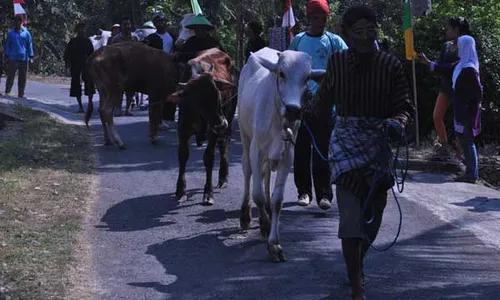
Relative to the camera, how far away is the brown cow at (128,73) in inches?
536

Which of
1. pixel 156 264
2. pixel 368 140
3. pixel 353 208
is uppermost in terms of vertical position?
pixel 368 140

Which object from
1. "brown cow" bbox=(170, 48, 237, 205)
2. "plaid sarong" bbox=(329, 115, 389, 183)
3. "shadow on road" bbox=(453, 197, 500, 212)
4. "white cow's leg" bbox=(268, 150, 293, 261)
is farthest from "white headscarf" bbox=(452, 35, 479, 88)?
"plaid sarong" bbox=(329, 115, 389, 183)

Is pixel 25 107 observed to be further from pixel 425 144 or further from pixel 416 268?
pixel 416 268

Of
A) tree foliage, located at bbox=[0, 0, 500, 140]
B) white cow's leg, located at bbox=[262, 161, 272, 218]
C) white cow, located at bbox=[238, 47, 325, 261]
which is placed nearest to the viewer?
white cow, located at bbox=[238, 47, 325, 261]

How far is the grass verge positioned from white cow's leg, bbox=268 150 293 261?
1.62m

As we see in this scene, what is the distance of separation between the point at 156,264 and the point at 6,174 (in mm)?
4002

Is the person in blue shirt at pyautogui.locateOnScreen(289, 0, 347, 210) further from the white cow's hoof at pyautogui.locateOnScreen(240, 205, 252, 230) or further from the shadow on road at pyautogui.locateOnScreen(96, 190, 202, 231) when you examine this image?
the shadow on road at pyautogui.locateOnScreen(96, 190, 202, 231)

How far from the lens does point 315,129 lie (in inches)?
363

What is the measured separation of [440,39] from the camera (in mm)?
15555

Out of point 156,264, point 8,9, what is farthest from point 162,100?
point 8,9

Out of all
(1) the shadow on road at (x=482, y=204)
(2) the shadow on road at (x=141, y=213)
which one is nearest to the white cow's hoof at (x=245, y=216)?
(2) the shadow on road at (x=141, y=213)

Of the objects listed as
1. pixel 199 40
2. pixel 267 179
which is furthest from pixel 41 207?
pixel 199 40

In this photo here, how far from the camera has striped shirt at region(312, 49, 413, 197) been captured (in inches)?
232

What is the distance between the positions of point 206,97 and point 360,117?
3.83 metres
